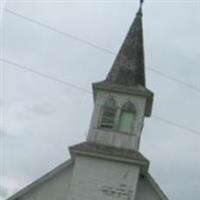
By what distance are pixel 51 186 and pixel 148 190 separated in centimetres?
449

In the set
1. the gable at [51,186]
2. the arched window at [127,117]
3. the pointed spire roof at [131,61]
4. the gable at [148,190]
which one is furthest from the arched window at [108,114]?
the gable at [148,190]

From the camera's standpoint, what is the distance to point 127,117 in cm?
2925

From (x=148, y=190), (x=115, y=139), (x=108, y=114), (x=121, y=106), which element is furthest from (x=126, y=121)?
(x=148, y=190)

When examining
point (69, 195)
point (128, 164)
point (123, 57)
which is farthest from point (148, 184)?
point (123, 57)

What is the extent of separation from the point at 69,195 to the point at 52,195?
1.63m

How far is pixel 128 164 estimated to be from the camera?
1090 inches

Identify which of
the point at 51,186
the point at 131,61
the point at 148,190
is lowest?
the point at 51,186

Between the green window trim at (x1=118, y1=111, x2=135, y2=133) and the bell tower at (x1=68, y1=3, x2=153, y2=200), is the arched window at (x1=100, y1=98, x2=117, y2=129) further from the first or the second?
the green window trim at (x1=118, y1=111, x2=135, y2=133)

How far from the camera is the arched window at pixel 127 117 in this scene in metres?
29.0

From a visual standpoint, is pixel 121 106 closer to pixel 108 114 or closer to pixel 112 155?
pixel 108 114

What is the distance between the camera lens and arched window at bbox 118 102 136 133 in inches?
1140

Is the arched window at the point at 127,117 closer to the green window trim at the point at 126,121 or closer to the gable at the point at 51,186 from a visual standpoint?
the green window trim at the point at 126,121

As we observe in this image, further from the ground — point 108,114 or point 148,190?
point 108,114

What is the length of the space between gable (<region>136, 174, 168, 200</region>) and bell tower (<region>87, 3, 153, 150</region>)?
1.70 meters
